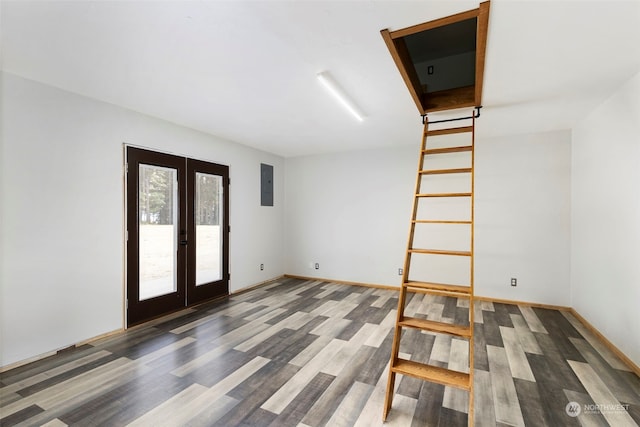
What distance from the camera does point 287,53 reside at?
7.79ft

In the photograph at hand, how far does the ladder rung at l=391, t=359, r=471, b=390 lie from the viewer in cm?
195

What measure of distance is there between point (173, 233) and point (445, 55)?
14.3 feet

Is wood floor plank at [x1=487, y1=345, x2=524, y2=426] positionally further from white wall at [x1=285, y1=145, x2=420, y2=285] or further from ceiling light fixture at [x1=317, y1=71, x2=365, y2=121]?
ceiling light fixture at [x1=317, y1=71, x2=365, y2=121]

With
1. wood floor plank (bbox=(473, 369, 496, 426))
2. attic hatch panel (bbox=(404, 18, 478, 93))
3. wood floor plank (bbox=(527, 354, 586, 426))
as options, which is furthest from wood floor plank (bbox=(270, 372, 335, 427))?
attic hatch panel (bbox=(404, 18, 478, 93))

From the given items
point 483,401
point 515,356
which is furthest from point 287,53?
point 515,356

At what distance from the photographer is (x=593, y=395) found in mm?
2363

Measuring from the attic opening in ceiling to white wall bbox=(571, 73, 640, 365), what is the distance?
1473mm

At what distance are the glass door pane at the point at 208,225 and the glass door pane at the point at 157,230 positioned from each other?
1.37 ft

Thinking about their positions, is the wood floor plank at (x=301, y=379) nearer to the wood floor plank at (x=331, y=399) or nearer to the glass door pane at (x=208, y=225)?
the wood floor plank at (x=331, y=399)

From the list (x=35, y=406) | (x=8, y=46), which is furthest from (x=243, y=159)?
(x=35, y=406)

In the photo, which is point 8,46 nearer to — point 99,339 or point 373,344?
point 99,339

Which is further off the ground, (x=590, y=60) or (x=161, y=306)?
(x=590, y=60)

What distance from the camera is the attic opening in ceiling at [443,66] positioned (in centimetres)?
279

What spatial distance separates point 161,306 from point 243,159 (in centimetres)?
293
